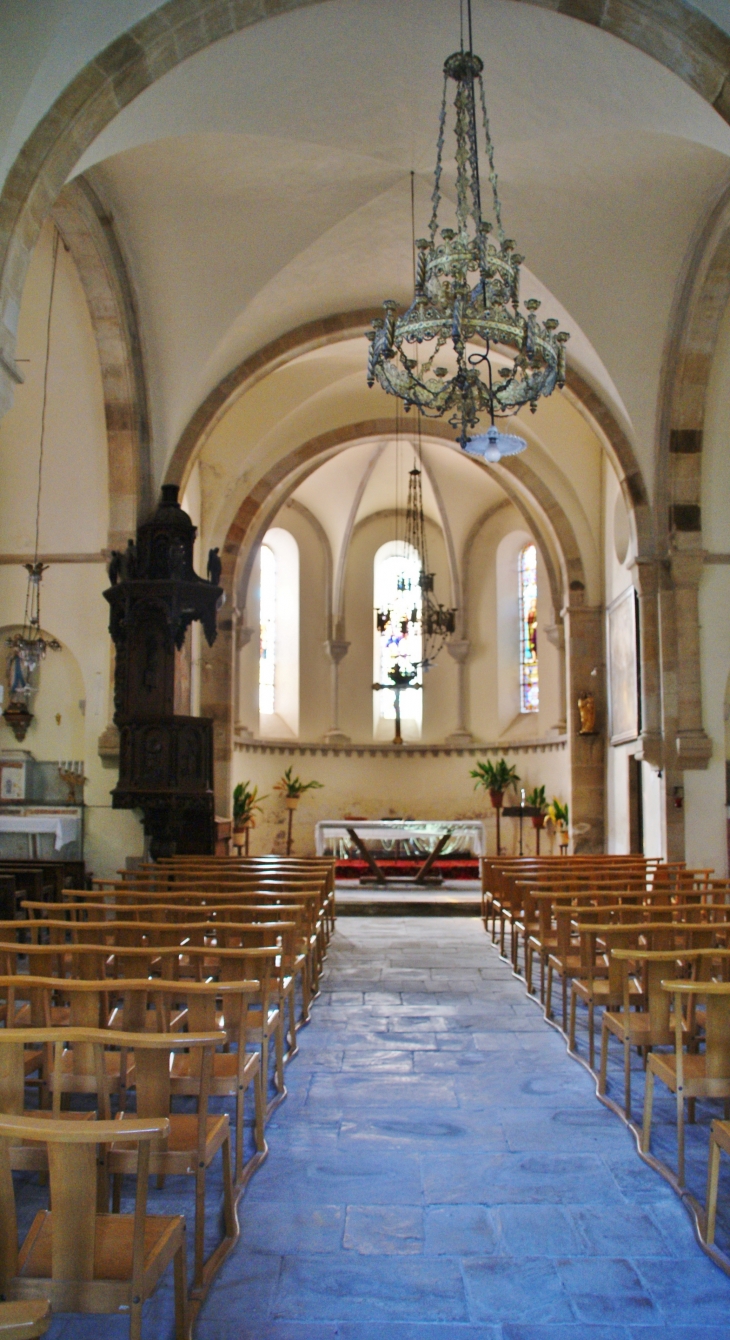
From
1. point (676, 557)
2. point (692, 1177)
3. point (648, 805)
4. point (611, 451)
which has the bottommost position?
point (692, 1177)

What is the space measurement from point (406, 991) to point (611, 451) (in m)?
8.13

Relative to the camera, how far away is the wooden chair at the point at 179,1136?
9.53 feet

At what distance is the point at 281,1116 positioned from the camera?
15.8ft

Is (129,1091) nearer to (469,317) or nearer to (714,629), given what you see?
(469,317)

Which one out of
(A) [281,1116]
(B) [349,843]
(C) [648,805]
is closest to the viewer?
(A) [281,1116]

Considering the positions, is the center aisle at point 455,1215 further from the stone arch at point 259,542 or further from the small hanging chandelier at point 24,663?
the stone arch at point 259,542

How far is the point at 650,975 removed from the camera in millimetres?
4535

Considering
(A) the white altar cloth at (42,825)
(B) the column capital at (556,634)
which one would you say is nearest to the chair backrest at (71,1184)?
(A) the white altar cloth at (42,825)

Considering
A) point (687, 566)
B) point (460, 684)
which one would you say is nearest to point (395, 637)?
point (460, 684)

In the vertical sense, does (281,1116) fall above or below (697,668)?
below

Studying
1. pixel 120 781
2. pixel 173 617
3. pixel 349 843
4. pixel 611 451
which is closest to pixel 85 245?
pixel 173 617

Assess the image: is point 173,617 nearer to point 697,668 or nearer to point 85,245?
point 85,245

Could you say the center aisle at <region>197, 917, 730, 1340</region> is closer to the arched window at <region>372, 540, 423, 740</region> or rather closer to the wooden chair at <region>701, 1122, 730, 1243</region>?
the wooden chair at <region>701, 1122, 730, 1243</region>

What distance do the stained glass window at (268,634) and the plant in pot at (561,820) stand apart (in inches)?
260
